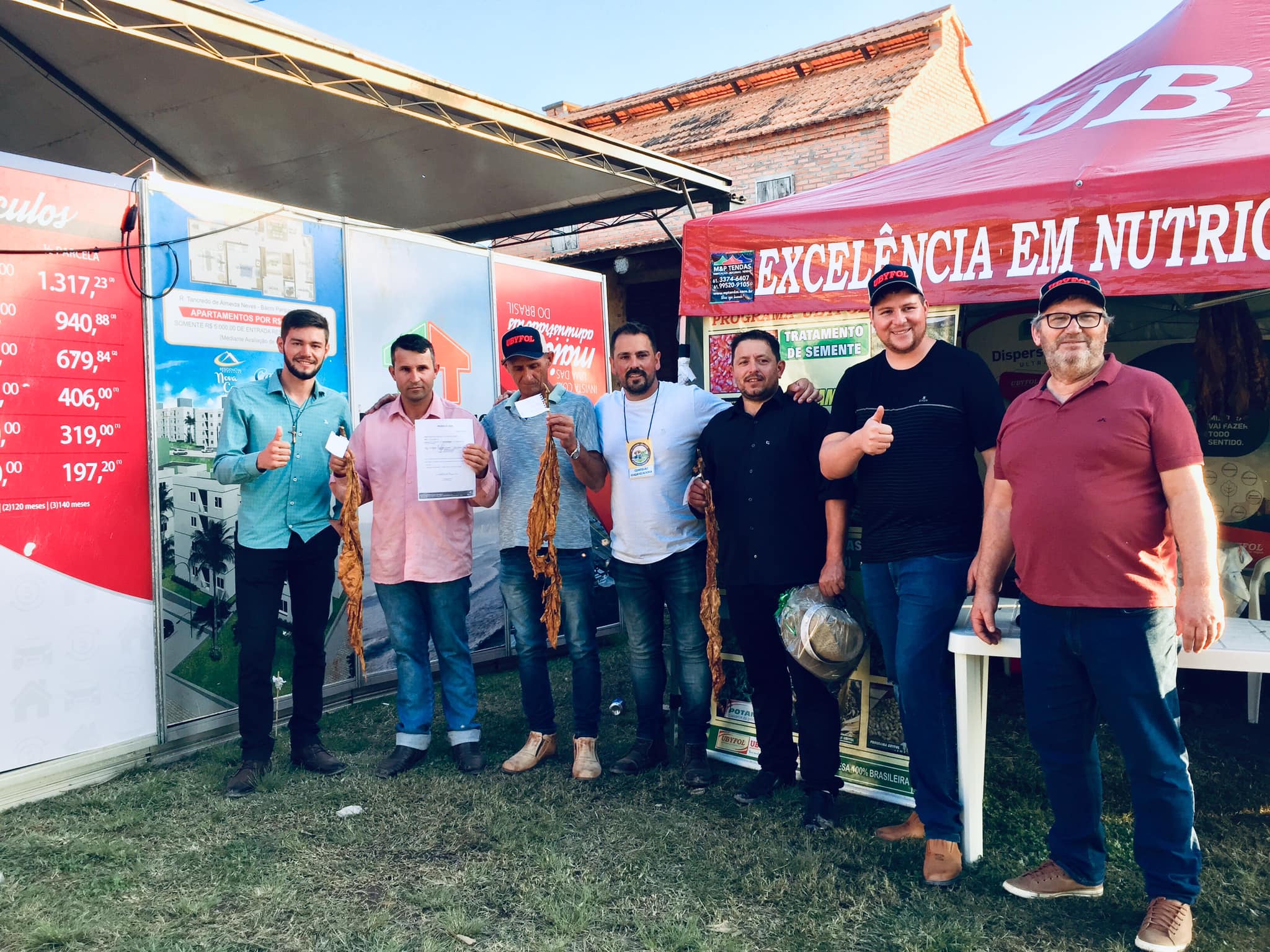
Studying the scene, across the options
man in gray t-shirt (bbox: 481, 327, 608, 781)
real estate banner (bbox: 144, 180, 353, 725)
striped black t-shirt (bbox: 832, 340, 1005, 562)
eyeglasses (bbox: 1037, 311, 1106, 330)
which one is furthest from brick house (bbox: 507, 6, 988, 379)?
eyeglasses (bbox: 1037, 311, 1106, 330)

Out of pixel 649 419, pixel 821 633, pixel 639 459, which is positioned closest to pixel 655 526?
pixel 639 459

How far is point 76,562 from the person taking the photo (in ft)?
13.5

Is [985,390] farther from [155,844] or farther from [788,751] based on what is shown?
[155,844]

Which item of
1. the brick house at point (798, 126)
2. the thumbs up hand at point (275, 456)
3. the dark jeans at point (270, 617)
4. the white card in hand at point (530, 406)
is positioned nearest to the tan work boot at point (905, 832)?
the white card in hand at point (530, 406)

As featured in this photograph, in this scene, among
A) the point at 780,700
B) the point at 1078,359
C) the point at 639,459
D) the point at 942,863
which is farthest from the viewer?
the point at 639,459

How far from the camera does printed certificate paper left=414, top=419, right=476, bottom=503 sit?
4.05 metres

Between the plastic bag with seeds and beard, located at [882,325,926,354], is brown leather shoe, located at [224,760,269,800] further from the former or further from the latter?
beard, located at [882,325,926,354]

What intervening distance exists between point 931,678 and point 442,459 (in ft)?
Answer: 7.57

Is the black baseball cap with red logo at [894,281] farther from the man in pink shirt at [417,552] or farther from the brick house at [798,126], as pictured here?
the brick house at [798,126]

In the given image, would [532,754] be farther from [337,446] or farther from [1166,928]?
[1166,928]

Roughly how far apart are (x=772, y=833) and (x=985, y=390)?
1.87 m

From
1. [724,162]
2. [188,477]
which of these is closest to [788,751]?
[188,477]

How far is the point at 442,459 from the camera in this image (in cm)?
408

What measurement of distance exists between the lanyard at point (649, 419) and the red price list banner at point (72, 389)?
2.42 meters
